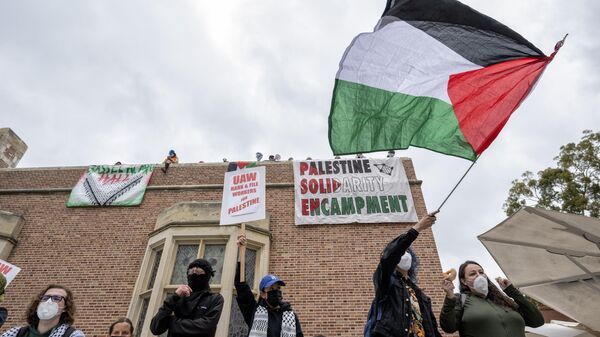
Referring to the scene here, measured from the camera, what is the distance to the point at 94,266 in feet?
22.9

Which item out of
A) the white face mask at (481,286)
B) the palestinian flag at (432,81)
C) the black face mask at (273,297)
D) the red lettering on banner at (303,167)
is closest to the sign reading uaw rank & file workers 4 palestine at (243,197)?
the black face mask at (273,297)

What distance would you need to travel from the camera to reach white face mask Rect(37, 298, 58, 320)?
8.98 feet

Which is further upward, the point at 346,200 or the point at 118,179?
the point at 118,179

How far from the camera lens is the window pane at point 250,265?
259 inches

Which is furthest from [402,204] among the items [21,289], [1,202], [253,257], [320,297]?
[1,202]

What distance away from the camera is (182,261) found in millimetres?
6719

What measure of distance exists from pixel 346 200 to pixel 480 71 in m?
4.61

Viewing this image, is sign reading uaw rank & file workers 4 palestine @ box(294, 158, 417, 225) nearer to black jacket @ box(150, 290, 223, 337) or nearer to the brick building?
the brick building

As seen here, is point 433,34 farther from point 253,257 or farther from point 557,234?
point 253,257

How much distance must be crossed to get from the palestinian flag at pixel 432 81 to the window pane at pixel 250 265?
4.28 meters

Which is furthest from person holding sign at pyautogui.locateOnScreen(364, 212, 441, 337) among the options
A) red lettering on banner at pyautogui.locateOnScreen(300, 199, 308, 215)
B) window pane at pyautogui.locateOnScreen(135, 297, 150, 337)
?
window pane at pyautogui.locateOnScreen(135, 297, 150, 337)

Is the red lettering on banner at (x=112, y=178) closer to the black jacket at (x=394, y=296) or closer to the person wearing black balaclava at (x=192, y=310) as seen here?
the person wearing black balaclava at (x=192, y=310)

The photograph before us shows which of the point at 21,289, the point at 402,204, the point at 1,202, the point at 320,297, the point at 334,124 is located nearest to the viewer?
the point at 334,124

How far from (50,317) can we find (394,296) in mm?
2864
